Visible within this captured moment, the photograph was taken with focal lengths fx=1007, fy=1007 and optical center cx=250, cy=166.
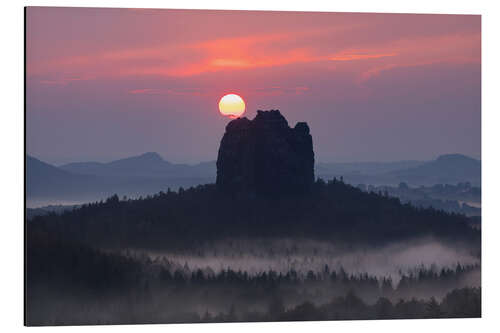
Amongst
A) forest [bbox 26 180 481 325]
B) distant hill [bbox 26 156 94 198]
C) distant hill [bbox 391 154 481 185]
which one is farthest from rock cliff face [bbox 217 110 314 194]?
distant hill [bbox 26 156 94 198]

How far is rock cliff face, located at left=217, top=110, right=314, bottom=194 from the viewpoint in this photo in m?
14.2

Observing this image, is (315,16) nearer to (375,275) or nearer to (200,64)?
(200,64)

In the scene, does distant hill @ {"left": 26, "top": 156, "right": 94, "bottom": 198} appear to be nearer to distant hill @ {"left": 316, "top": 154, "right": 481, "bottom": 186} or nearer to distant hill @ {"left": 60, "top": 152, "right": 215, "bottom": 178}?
Answer: distant hill @ {"left": 60, "top": 152, "right": 215, "bottom": 178}

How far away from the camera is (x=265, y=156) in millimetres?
14617

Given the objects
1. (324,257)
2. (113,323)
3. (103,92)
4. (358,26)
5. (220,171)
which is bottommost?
(113,323)

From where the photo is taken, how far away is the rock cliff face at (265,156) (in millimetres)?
14172

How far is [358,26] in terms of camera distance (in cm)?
1438

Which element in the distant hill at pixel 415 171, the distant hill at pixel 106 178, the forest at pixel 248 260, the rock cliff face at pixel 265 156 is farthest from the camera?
the distant hill at pixel 415 171

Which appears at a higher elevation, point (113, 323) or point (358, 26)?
point (358, 26)

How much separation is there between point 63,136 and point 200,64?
2140mm

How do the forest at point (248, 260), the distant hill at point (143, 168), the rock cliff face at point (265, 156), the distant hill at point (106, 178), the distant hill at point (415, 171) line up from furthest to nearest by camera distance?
the distant hill at point (415, 171) < the rock cliff face at point (265, 156) < the distant hill at point (143, 168) < the distant hill at point (106, 178) < the forest at point (248, 260)

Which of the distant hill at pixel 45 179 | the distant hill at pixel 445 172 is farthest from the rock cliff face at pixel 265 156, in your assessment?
the distant hill at pixel 45 179

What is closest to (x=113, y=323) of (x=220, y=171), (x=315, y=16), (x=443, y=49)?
(x=220, y=171)

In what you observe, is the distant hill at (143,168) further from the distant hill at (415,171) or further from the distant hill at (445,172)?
the distant hill at (445,172)
